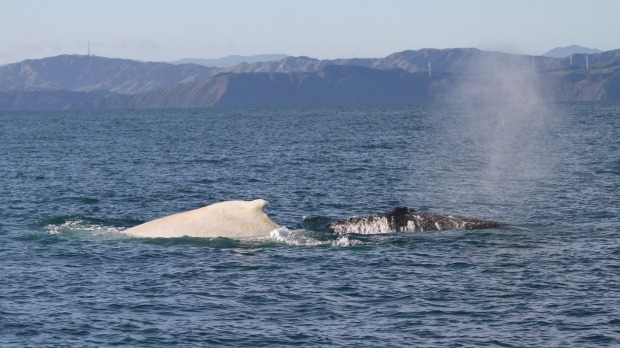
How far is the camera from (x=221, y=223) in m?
40.4

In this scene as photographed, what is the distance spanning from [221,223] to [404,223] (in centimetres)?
841

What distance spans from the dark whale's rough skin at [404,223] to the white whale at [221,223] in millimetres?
3542

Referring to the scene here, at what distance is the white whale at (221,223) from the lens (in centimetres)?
4022

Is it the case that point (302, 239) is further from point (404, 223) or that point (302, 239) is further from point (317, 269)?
point (317, 269)

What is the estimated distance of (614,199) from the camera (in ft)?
177

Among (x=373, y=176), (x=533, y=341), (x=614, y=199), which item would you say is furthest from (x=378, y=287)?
(x=373, y=176)

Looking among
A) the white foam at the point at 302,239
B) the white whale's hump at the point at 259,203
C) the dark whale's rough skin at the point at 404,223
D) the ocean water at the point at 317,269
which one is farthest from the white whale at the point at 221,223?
the dark whale's rough skin at the point at 404,223

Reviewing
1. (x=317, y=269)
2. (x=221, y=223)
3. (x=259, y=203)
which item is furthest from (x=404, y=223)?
(x=317, y=269)

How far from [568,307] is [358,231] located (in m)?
14.4

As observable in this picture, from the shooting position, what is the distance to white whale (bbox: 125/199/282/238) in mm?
40219

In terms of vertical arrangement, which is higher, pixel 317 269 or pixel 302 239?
pixel 302 239

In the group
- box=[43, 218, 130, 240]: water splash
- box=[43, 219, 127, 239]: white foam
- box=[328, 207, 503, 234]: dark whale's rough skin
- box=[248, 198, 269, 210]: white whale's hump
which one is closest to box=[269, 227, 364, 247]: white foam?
box=[248, 198, 269, 210]: white whale's hump

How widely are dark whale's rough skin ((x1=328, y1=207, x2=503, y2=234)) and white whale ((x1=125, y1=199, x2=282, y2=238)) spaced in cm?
354

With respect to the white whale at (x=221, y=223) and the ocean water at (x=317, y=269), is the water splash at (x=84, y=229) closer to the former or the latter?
the ocean water at (x=317, y=269)
